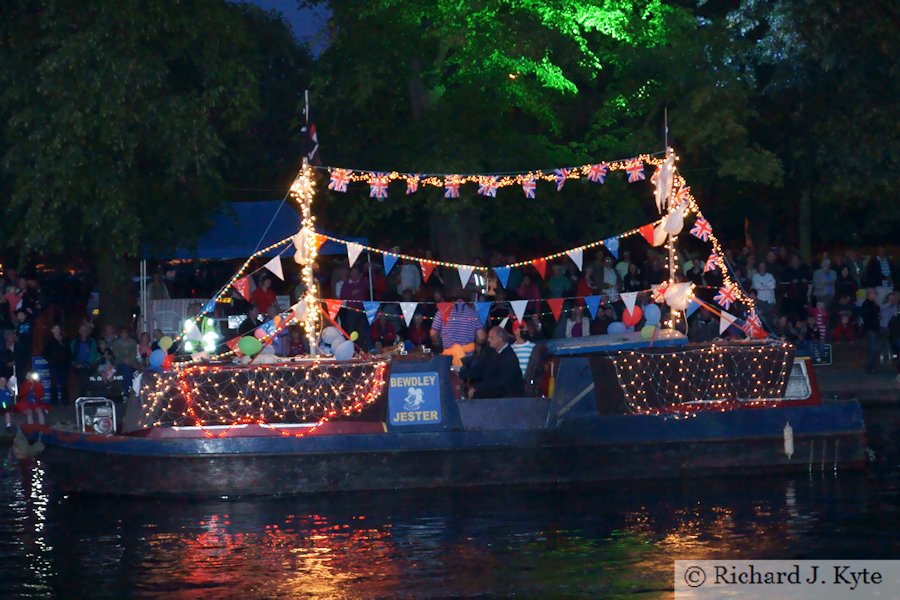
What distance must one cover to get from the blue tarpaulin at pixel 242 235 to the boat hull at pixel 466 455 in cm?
1178

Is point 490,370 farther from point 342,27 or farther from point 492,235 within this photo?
point 492,235

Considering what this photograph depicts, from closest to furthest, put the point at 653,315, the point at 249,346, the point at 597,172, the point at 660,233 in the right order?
the point at 249,346, the point at 653,315, the point at 660,233, the point at 597,172

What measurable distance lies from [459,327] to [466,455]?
617cm

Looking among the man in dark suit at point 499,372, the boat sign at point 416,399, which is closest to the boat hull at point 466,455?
the boat sign at point 416,399

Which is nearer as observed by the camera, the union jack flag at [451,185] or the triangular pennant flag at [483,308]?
the union jack flag at [451,185]

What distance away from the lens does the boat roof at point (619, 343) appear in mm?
17594

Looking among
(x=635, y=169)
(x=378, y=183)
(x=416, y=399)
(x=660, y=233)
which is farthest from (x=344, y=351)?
(x=635, y=169)

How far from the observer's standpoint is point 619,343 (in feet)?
58.0

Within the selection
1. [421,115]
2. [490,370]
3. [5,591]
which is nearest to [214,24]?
[421,115]

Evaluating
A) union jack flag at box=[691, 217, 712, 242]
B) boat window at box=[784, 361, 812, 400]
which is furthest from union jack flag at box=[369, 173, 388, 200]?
boat window at box=[784, 361, 812, 400]

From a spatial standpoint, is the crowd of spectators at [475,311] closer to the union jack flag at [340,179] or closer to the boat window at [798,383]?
the union jack flag at [340,179]

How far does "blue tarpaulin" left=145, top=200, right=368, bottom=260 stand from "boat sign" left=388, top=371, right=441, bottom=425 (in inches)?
478

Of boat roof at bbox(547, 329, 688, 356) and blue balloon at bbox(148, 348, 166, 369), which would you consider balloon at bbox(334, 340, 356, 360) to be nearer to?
blue balloon at bbox(148, 348, 166, 369)

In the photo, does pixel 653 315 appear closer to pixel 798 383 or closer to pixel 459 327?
pixel 798 383
